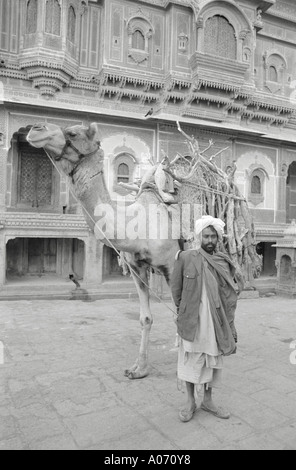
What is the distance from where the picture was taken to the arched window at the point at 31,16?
1342 cm

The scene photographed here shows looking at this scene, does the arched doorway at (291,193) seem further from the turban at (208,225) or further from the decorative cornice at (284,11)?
the turban at (208,225)

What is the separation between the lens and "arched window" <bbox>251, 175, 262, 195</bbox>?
54.9 feet

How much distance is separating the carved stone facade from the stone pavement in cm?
609

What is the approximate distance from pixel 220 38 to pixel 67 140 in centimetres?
1391

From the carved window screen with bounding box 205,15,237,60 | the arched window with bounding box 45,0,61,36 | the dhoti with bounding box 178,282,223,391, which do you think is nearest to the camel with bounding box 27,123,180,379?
the dhoti with bounding box 178,282,223,391

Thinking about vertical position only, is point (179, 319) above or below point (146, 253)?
below

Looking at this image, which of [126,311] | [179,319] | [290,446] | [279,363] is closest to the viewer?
[290,446]

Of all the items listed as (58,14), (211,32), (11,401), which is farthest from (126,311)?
(211,32)

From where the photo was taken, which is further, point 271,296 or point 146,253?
point 271,296

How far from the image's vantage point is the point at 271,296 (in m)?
13.1

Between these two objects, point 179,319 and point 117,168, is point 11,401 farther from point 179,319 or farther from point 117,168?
point 117,168

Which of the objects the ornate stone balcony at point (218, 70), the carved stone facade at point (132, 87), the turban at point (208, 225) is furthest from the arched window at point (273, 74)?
the turban at point (208, 225)
